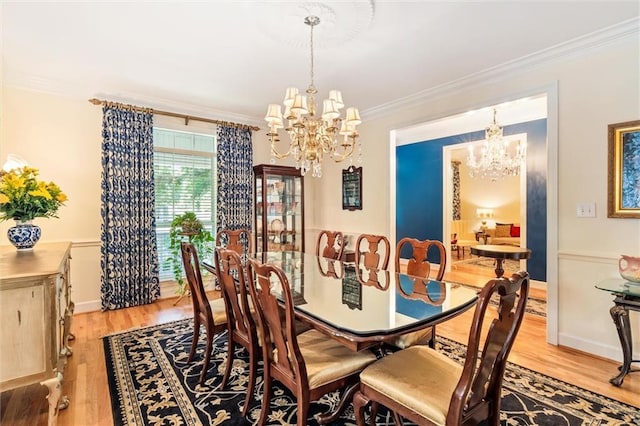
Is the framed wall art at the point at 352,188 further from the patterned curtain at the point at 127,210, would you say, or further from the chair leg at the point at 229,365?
the chair leg at the point at 229,365

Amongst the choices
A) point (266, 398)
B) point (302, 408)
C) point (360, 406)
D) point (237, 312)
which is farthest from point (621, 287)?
point (237, 312)

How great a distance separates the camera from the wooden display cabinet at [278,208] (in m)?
4.77

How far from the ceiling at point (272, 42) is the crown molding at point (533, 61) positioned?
33 mm

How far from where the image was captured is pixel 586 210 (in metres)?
2.69

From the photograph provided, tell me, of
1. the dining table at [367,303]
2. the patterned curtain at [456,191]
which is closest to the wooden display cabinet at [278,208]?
the dining table at [367,303]

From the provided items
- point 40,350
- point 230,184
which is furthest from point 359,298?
point 230,184

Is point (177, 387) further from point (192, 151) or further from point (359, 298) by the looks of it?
point (192, 151)

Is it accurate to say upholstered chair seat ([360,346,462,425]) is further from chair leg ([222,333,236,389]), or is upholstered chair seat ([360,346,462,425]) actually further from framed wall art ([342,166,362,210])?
framed wall art ([342,166,362,210])

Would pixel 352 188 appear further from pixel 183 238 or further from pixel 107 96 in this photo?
pixel 107 96

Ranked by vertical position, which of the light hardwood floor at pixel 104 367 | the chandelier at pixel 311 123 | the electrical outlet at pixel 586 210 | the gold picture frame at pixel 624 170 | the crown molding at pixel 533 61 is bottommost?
the light hardwood floor at pixel 104 367

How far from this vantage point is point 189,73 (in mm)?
3273

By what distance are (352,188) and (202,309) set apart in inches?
123

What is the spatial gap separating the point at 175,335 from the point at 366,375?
2.30 meters

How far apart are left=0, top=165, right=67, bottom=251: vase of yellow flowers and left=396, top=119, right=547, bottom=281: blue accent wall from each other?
583 cm
